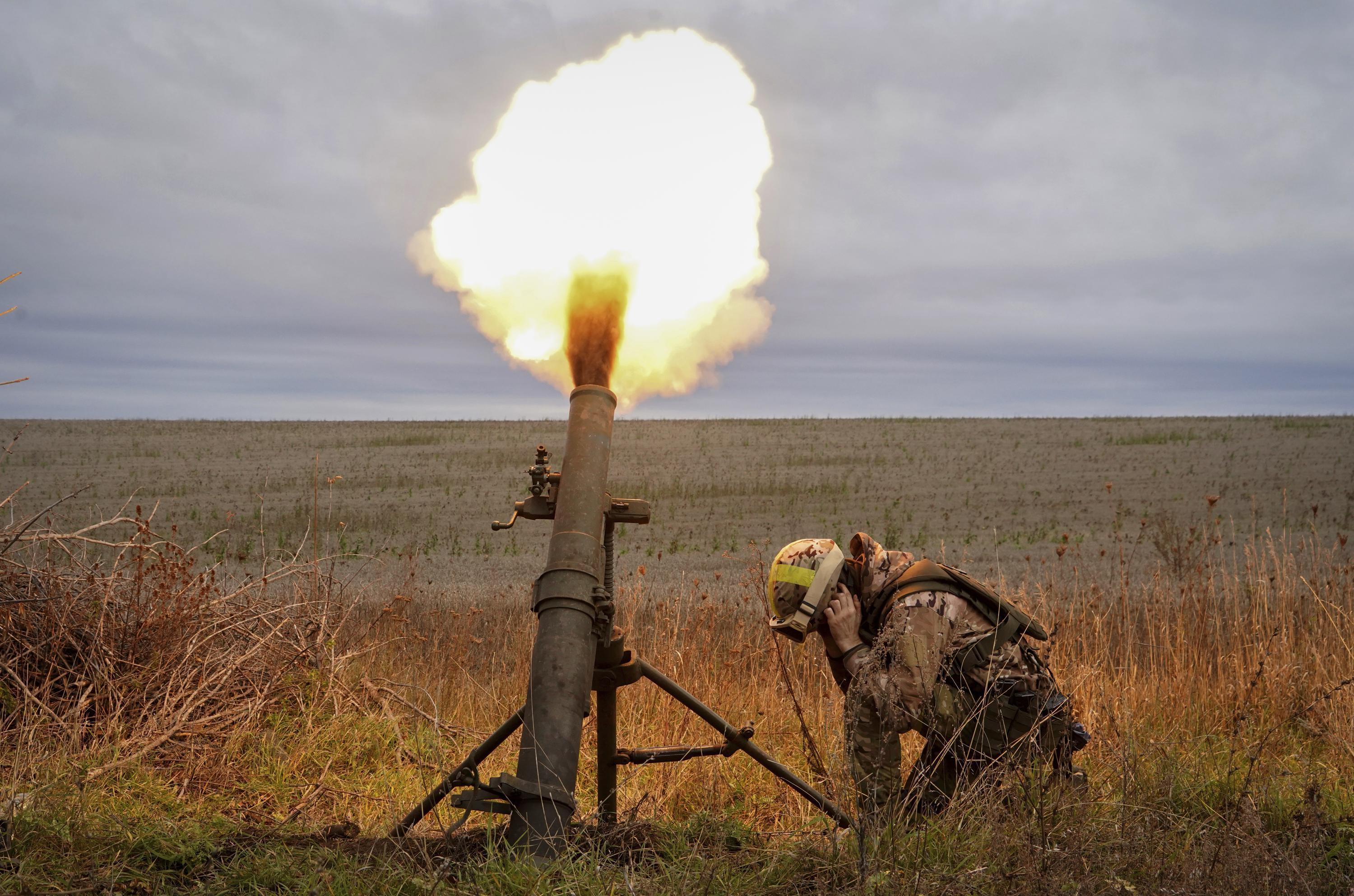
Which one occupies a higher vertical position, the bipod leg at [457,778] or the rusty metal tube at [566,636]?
the rusty metal tube at [566,636]

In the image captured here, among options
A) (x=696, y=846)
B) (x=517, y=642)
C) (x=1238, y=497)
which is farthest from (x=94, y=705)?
(x=1238, y=497)

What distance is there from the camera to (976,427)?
4744 centimetres

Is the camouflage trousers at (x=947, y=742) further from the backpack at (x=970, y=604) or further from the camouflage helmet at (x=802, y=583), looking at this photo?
the camouflage helmet at (x=802, y=583)

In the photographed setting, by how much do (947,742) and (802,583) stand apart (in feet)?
3.13

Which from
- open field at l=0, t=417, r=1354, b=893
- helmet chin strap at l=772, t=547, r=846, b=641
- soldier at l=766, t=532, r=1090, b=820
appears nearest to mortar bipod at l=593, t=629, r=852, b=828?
open field at l=0, t=417, r=1354, b=893

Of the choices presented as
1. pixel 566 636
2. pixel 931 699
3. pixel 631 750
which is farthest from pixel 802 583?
pixel 566 636

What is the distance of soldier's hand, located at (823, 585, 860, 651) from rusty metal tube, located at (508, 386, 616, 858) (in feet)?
3.68

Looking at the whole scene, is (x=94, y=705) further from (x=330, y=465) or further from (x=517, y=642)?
(x=330, y=465)

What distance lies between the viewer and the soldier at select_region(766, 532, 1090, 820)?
390 centimetres

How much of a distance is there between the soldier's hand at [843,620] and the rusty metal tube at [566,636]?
A: 1120mm

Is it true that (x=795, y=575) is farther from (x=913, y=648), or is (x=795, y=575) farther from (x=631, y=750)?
(x=631, y=750)

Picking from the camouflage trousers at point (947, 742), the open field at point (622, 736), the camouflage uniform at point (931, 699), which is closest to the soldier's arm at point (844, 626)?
the camouflage uniform at point (931, 699)

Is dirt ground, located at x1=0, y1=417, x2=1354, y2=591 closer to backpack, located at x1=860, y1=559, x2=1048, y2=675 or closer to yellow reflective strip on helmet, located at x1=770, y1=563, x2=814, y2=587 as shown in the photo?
yellow reflective strip on helmet, located at x1=770, y1=563, x2=814, y2=587

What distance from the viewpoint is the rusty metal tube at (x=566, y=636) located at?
3.33 meters
